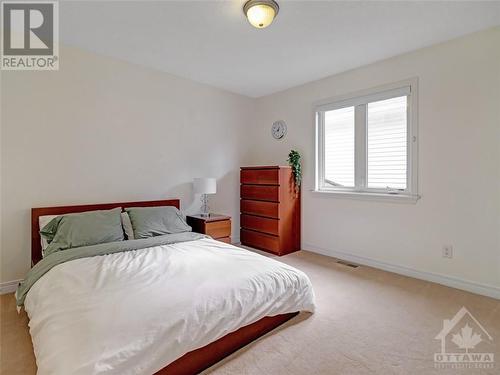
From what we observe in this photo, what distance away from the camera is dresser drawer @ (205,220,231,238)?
11.7ft

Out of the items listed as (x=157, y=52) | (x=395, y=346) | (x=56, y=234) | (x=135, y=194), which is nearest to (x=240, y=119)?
(x=157, y=52)

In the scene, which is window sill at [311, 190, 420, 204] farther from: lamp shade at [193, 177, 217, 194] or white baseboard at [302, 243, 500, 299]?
lamp shade at [193, 177, 217, 194]

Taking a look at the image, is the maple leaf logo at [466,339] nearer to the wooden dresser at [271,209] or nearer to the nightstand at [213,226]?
the wooden dresser at [271,209]

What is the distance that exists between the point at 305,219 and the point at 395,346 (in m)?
2.43

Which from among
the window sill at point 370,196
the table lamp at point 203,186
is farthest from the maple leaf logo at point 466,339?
the table lamp at point 203,186

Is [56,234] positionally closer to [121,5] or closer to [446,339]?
[121,5]

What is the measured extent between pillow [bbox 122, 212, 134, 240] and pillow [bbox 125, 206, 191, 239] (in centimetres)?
4

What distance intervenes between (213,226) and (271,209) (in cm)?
91

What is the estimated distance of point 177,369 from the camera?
4.98 feet

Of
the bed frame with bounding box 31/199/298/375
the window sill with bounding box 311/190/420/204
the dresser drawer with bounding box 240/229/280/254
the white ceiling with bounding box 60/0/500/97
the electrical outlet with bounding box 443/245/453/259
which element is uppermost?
the white ceiling with bounding box 60/0/500/97

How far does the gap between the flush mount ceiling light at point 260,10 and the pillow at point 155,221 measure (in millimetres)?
2129

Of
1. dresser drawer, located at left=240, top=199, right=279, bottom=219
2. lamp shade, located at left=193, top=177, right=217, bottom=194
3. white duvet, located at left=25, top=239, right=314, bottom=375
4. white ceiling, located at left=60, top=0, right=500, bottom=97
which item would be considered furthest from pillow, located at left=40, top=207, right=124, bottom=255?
dresser drawer, located at left=240, top=199, right=279, bottom=219

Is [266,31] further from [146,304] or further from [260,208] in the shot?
[146,304]

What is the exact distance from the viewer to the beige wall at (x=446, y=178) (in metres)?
2.60
